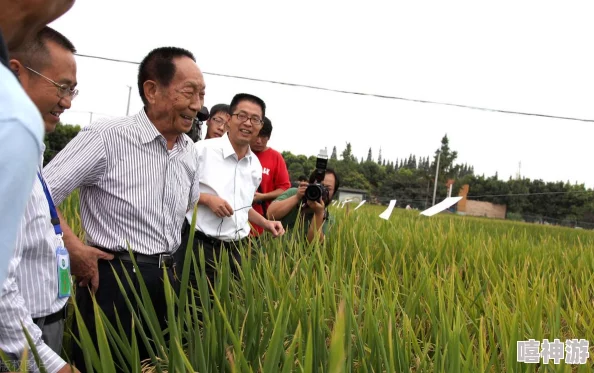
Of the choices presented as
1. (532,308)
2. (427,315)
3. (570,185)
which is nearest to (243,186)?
(427,315)

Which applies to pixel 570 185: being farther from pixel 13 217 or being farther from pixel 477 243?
pixel 13 217

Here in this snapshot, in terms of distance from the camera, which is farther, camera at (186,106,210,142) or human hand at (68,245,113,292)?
camera at (186,106,210,142)

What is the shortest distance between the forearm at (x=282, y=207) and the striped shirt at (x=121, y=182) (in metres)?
1.05

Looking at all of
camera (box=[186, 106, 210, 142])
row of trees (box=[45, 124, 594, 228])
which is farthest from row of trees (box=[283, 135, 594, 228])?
camera (box=[186, 106, 210, 142])

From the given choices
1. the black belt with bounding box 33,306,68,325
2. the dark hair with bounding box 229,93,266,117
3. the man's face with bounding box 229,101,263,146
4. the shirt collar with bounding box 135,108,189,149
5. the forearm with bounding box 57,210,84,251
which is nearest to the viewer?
the black belt with bounding box 33,306,68,325

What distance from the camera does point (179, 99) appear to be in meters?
1.68

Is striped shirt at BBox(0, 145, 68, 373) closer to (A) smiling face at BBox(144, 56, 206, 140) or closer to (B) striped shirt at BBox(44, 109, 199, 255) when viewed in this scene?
(B) striped shirt at BBox(44, 109, 199, 255)

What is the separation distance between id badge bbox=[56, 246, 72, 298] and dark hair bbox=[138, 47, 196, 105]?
2.35 ft

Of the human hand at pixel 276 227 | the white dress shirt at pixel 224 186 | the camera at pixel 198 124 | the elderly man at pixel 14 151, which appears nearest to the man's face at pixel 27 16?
the elderly man at pixel 14 151

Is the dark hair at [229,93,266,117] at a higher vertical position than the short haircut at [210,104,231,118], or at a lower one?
lower

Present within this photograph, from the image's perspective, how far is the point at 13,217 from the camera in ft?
1.24

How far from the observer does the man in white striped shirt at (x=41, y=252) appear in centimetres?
87

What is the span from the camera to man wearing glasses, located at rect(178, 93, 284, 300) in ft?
7.39

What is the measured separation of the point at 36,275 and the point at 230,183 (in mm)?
1297
